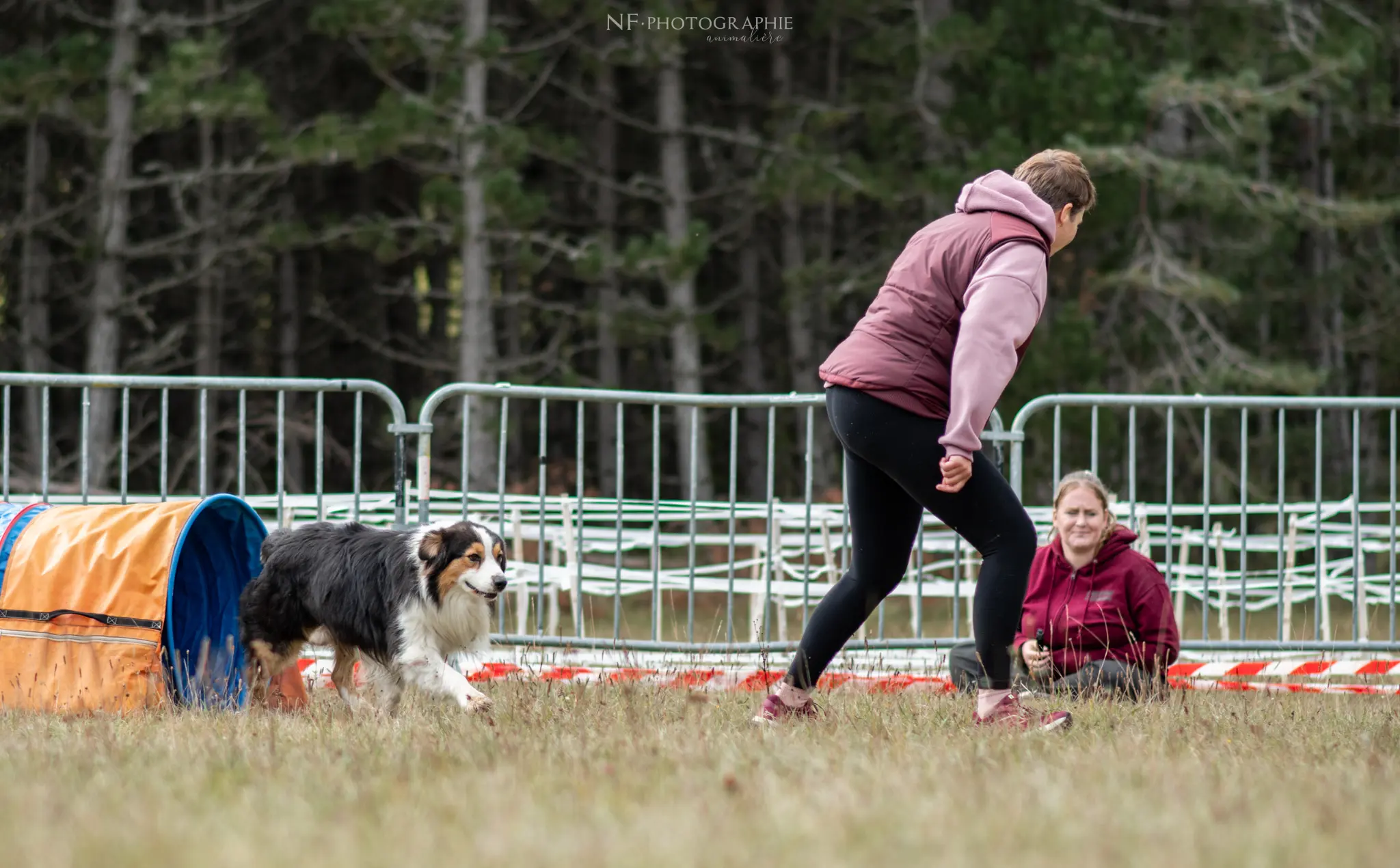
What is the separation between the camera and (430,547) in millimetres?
5691

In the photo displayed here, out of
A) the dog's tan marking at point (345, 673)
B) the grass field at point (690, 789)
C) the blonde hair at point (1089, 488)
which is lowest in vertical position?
the dog's tan marking at point (345, 673)

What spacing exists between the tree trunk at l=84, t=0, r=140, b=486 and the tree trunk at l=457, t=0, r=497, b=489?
3.56 metres

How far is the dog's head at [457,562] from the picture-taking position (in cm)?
565

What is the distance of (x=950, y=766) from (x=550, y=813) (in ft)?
3.58

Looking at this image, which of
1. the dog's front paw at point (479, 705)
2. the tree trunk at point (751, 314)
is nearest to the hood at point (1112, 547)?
the dog's front paw at point (479, 705)

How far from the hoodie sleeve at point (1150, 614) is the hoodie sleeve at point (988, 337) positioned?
200 centimetres

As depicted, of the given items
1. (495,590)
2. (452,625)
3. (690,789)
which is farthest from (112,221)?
(690,789)

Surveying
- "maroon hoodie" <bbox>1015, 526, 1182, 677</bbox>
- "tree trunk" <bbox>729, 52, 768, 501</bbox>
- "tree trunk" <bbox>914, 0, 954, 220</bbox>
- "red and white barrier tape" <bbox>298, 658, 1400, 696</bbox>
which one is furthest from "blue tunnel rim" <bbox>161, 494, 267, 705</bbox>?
"tree trunk" <bbox>729, 52, 768, 501</bbox>

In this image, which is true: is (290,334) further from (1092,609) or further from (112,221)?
(1092,609)

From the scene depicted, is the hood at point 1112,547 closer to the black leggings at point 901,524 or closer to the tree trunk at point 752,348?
the black leggings at point 901,524

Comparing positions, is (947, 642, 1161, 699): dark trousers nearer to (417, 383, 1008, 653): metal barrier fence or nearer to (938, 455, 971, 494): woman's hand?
(417, 383, 1008, 653): metal barrier fence

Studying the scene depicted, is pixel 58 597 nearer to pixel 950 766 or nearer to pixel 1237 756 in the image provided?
pixel 950 766

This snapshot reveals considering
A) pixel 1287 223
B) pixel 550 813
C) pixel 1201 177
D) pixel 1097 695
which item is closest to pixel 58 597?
pixel 550 813

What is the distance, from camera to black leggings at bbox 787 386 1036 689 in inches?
180
